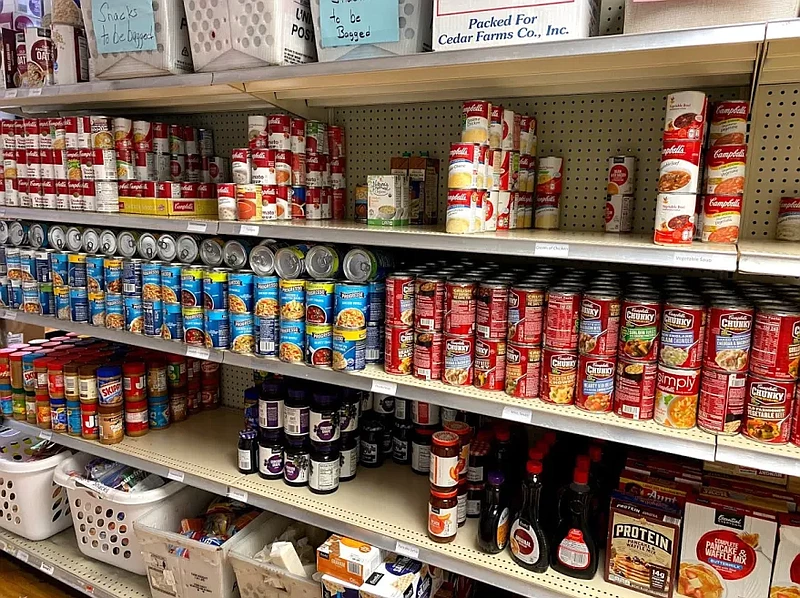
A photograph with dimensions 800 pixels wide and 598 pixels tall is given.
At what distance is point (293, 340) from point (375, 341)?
27 cm

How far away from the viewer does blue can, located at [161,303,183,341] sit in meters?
2.12

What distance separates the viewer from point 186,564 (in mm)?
2072

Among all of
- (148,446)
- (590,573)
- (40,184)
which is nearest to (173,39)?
(40,184)

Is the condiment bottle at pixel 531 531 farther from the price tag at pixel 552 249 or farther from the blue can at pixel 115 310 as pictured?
the blue can at pixel 115 310

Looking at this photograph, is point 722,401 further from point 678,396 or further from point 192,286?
point 192,286

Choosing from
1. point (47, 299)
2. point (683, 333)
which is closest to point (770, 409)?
point (683, 333)

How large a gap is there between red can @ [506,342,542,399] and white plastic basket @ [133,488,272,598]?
118 centimetres

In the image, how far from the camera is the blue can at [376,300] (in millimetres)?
1829

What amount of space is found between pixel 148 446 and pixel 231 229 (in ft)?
3.45

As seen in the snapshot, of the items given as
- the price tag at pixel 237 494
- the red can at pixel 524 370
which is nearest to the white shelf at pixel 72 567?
the price tag at pixel 237 494

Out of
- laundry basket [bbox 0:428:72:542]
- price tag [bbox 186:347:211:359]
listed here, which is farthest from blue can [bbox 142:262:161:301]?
laundry basket [bbox 0:428:72:542]

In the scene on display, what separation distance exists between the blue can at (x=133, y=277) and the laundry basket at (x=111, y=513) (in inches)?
30.2

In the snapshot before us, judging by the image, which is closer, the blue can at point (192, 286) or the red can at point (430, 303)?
the red can at point (430, 303)

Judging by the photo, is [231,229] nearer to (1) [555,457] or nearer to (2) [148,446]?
(2) [148,446]
